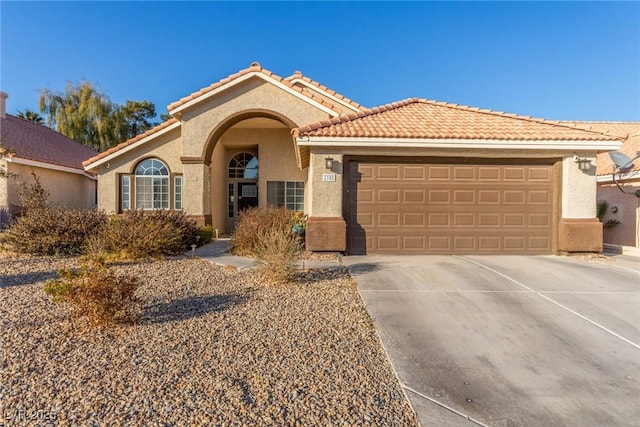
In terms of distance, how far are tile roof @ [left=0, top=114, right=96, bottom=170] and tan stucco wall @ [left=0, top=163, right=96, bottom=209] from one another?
1.93ft

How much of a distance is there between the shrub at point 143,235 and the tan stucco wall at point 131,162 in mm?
4991

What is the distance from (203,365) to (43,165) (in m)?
18.2

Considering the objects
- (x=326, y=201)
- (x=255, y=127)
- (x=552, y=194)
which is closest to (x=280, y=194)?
(x=255, y=127)

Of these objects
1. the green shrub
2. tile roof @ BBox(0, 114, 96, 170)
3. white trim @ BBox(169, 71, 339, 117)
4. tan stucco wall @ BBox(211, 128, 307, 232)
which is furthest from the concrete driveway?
tile roof @ BBox(0, 114, 96, 170)

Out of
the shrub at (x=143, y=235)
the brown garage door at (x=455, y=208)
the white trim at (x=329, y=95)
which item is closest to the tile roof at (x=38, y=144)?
the shrub at (x=143, y=235)

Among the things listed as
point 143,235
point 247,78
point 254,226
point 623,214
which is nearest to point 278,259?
point 254,226

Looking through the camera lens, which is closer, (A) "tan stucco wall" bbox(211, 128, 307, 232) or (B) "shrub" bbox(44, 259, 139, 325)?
(B) "shrub" bbox(44, 259, 139, 325)

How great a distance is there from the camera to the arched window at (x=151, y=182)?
14.5 metres

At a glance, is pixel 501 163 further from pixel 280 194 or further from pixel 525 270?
pixel 280 194

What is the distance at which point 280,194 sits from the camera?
16062 mm

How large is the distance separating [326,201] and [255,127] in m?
8.13

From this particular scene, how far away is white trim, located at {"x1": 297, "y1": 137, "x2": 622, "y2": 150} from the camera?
9352 mm

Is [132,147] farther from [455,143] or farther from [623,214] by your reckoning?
[623,214]

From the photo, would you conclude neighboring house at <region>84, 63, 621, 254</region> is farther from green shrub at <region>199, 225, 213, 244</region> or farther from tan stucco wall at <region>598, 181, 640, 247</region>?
green shrub at <region>199, 225, 213, 244</region>
